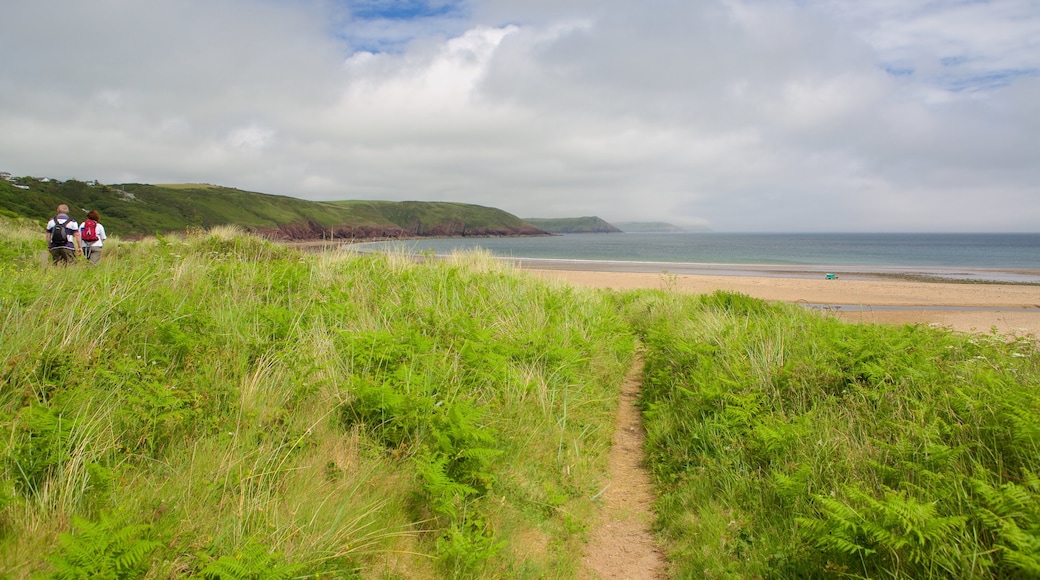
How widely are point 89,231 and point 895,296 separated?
3163 cm

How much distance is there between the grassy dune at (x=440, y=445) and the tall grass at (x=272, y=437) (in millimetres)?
20

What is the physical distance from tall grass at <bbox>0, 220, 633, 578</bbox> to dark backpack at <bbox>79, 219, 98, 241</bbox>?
7.19m

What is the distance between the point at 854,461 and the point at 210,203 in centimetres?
11420

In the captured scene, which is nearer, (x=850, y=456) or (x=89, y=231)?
(x=850, y=456)

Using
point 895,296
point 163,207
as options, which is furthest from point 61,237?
point 163,207

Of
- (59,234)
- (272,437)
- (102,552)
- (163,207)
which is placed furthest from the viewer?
(163,207)

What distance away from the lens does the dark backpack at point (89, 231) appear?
39.7 feet

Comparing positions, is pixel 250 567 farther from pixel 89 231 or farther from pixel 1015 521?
pixel 89 231

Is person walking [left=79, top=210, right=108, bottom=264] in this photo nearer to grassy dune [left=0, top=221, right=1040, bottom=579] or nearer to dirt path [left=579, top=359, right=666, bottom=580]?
grassy dune [left=0, top=221, right=1040, bottom=579]

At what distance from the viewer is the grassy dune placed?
284cm

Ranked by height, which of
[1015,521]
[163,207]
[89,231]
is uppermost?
[163,207]

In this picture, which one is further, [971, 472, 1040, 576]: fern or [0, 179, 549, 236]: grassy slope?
[0, 179, 549, 236]: grassy slope

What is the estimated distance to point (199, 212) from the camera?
87188 millimetres

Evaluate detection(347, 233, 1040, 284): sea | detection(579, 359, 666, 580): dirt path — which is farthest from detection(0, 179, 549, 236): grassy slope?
detection(347, 233, 1040, 284): sea
